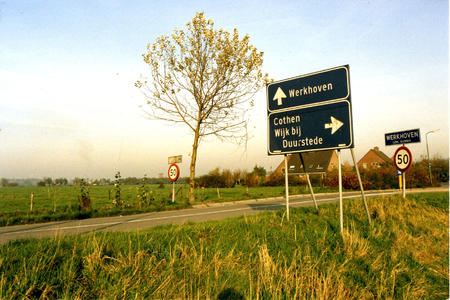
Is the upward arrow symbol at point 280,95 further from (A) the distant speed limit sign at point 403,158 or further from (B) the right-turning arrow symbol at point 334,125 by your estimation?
(A) the distant speed limit sign at point 403,158

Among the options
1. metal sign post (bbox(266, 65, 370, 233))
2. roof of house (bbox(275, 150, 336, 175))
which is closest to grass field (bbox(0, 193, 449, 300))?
metal sign post (bbox(266, 65, 370, 233))

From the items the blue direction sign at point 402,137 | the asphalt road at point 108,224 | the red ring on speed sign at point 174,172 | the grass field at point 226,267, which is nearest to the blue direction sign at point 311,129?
the grass field at point 226,267

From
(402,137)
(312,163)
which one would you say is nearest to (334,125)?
(402,137)

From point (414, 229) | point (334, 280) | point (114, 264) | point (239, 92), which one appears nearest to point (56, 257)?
point (114, 264)

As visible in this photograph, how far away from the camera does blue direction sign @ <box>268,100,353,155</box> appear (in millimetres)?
6574

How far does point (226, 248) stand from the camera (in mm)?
4680

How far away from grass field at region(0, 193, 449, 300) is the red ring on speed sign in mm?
11401

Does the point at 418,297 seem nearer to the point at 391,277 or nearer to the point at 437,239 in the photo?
the point at 391,277

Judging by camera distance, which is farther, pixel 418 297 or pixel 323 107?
pixel 323 107

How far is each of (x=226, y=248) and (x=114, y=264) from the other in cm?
174

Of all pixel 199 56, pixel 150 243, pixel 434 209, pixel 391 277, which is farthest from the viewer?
pixel 199 56

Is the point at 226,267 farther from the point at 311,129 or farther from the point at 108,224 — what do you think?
the point at 108,224

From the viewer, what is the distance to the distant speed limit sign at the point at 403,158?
1118 centimetres

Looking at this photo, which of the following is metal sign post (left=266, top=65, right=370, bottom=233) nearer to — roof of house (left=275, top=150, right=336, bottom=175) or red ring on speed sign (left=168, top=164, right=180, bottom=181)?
red ring on speed sign (left=168, top=164, right=180, bottom=181)
